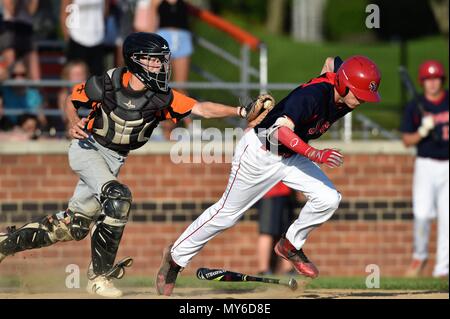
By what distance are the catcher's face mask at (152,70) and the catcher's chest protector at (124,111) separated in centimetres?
14

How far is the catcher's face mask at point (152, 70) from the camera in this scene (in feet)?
36.9

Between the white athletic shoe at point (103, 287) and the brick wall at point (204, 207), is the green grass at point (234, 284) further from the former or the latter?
the brick wall at point (204, 207)

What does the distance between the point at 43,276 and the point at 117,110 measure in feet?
10.5

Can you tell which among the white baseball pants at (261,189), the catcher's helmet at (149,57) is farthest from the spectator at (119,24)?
the white baseball pants at (261,189)

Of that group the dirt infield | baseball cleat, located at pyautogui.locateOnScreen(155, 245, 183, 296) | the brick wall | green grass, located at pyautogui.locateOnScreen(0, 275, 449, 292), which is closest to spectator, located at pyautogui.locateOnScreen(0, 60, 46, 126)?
the brick wall

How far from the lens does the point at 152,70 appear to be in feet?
36.9

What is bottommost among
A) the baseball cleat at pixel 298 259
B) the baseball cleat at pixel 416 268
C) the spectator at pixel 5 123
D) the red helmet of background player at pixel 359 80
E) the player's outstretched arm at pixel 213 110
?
the baseball cleat at pixel 416 268

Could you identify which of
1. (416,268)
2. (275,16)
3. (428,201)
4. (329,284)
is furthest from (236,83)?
(275,16)

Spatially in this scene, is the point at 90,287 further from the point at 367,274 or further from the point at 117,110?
A: the point at 367,274

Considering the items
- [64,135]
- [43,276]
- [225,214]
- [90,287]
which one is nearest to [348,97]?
[225,214]

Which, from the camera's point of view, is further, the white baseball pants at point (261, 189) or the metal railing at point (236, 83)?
the metal railing at point (236, 83)

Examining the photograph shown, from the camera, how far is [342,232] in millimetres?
17266

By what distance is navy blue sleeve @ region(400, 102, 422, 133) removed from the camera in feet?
54.0

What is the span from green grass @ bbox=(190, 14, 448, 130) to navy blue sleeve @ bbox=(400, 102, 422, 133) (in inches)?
71.5
